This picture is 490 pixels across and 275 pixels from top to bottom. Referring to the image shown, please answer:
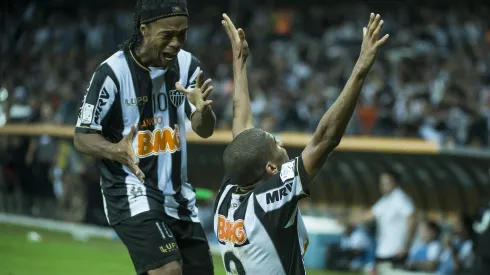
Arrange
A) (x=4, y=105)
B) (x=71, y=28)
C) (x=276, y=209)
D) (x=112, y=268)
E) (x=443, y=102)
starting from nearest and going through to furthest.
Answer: (x=276, y=209), (x=112, y=268), (x=443, y=102), (x=4, y=105), (x=71, y=28)

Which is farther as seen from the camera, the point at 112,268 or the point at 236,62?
the point at 112,268

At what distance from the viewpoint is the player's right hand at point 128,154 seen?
5621 millimetres

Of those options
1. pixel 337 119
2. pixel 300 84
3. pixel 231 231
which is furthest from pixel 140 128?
pixel 300 84

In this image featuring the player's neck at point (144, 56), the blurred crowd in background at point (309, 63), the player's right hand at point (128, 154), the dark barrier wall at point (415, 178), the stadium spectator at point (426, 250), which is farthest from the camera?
the blurred crowd in background at point (309, 63)

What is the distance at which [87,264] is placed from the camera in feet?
42.2

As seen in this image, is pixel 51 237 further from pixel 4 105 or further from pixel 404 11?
pixel 404 11

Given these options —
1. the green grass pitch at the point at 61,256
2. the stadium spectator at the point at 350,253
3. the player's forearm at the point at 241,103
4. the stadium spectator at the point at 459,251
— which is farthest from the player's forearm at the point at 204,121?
the stadium spectator at the point at 350,253

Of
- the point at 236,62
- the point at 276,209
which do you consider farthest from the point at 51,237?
the point at 276,209

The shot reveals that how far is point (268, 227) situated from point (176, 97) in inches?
65.9

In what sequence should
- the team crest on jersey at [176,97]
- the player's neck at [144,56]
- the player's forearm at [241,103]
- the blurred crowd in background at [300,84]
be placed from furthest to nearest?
the blurred crowd in background at [300,84]
the team crest on jersey at [176,97]
the player's neck at [144,56]
the player's forearm at [241,103]

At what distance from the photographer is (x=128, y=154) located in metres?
5.64

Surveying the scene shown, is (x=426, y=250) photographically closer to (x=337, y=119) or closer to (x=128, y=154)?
(x=128, y=154)

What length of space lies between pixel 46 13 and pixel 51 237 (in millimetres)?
13615

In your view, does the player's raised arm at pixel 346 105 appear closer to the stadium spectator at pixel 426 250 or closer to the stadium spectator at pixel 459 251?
the stadium spectator at pixel 459 251
